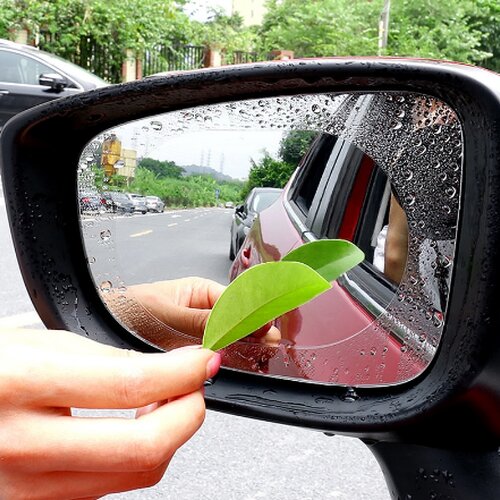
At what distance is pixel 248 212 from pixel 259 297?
0.20 meters

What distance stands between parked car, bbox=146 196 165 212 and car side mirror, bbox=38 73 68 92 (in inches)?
353

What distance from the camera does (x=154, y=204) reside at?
2.49ft

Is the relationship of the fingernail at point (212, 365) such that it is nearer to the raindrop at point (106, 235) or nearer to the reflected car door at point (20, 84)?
the raindrop at point (106, 235)

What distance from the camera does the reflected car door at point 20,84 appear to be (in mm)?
9430

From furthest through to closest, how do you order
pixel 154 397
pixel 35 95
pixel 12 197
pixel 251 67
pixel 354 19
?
pixel 354 19
pixel 35 95
pixel 12 197
pixel 251 67
pixel 154 397

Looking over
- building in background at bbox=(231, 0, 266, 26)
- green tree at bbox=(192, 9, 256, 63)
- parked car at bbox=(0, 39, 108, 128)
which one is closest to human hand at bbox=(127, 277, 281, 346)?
parked car at bbox=(0, 39, 108, 128)

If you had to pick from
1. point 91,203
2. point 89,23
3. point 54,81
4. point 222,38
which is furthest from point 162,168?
point 222,38

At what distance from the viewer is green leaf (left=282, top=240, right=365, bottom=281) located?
0.62 meters

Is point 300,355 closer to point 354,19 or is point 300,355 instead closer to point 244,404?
point 244,404

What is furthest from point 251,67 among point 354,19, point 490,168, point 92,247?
point 354,19

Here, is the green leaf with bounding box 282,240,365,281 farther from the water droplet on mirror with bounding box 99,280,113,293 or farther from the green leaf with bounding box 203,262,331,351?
the water droplet on mirror with bounding box 99,280,113,293

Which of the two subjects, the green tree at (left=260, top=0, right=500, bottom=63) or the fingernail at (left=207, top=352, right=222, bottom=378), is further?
the green tree at (left=260, top=0, right=500, bottom=63)

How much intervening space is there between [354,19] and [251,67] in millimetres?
20630

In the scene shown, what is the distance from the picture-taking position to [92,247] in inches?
34.3
